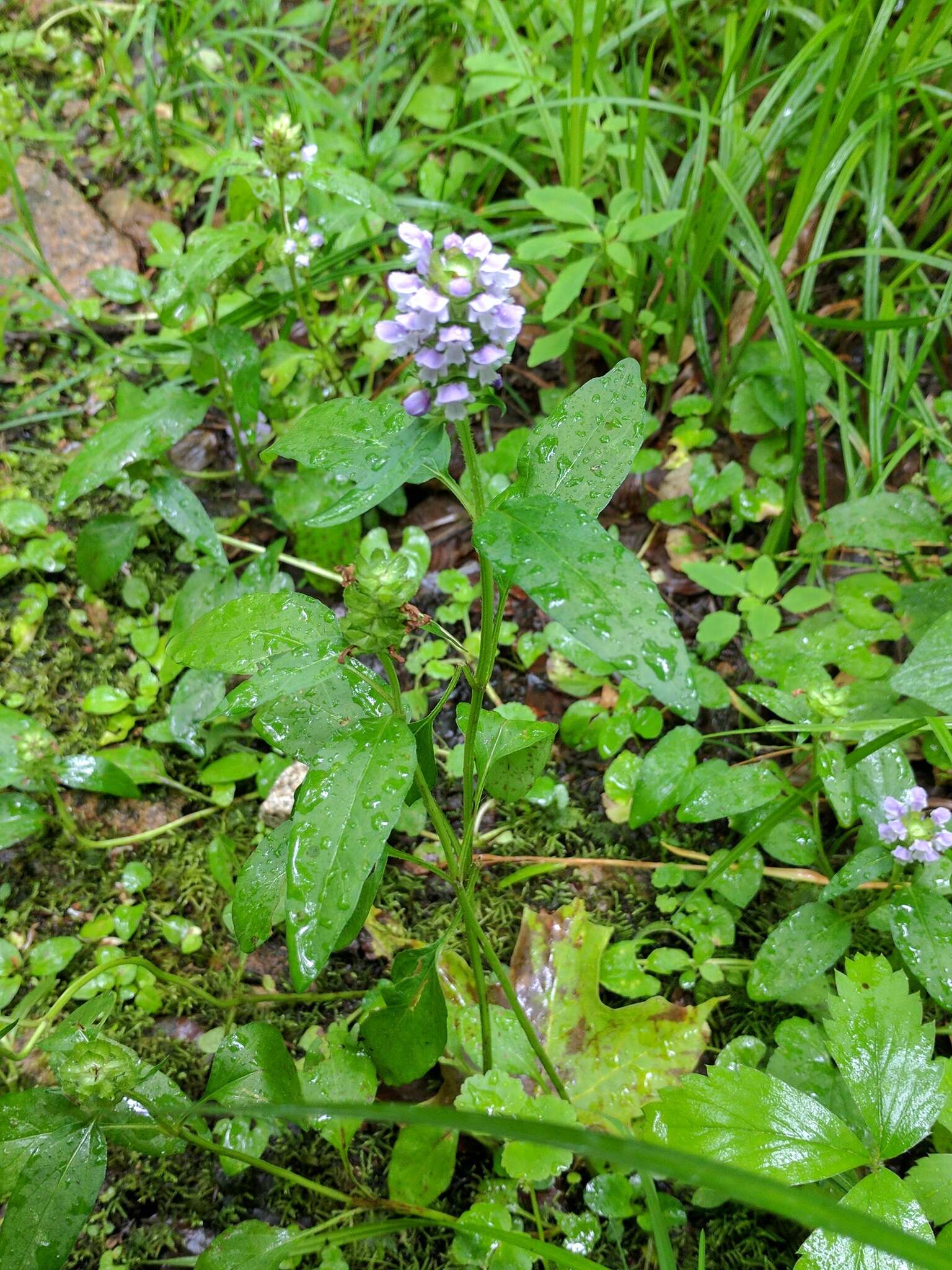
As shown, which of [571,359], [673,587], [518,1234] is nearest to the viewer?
[518,1234]

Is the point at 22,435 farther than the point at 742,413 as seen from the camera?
Yes

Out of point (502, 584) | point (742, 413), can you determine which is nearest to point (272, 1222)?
point (502, 584)

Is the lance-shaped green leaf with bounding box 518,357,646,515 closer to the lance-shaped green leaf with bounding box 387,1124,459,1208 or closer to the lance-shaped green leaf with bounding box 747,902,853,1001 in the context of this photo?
the lance-shaped green leaf with bounding box 747,902,853,1001

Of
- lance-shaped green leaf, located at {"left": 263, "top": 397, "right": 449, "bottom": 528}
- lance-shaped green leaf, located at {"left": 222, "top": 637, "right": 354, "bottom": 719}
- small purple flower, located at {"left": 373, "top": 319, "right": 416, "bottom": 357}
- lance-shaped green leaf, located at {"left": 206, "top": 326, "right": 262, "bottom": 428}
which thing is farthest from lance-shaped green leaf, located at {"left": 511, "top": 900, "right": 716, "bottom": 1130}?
lance-shaped green leaf, located at {"left": 206, "top": 326, "right": 262, "bottom": 428}

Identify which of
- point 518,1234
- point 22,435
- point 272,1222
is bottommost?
point 272,1222

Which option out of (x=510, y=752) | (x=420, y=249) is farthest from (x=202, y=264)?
(x=510, y=752)

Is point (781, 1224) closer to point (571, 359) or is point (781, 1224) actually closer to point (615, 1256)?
point (615, 1256)
